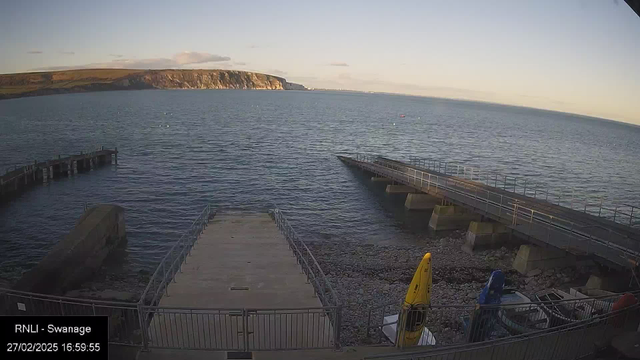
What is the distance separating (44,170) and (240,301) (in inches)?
1423

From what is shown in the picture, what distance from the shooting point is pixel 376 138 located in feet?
300

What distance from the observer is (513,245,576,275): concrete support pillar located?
2123cm

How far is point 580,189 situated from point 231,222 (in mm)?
41927

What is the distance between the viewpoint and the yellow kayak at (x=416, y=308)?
31.0ft

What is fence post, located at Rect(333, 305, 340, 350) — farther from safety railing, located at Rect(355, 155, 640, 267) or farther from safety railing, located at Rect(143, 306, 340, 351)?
safety railing, located at Rect(355, 155, 640, 267)

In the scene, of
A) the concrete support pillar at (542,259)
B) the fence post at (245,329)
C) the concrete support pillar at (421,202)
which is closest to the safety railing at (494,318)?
the fence post at (245,329)

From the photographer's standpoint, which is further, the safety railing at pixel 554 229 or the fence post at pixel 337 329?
the safety railing at pixel 554 229

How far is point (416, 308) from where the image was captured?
948 cm

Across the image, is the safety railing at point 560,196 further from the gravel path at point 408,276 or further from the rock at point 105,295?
the rock at point 105,295

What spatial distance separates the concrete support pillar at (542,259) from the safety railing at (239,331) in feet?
47.2

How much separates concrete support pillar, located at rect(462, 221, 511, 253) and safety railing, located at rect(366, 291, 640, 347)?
8.65 meters

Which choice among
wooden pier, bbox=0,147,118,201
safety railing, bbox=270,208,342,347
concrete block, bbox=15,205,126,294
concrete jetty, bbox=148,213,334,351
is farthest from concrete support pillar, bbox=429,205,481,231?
wooden pier, bbox=0,147,118,201

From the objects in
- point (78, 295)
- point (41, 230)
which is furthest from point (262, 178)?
point (78, 295)

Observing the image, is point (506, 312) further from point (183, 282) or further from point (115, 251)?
point (115, 251)
